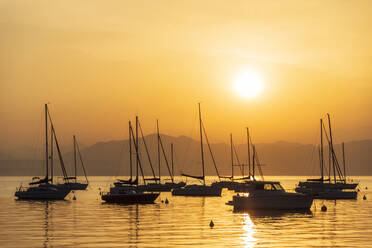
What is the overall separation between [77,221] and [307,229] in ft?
67.2

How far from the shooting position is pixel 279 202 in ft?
208

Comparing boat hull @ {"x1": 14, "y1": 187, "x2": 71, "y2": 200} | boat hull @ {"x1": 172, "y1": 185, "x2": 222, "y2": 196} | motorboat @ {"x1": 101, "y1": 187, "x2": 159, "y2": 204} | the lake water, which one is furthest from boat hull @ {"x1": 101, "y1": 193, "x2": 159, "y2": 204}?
boat hull @ {"x1": 172, "y1": 185, "x2": 222, "y2": 196}

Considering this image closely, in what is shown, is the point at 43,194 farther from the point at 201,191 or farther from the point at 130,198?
the point at 201,191

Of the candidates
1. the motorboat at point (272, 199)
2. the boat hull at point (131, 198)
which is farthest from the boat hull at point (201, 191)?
the motorboat at point (272, 199)

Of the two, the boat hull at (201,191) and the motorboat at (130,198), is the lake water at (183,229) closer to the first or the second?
the motorboat at (130,198)

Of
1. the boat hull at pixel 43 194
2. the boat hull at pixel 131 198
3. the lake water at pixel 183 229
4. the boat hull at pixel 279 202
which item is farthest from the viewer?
the boat hull at pixel 43 194

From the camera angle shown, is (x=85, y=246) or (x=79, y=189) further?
(x=79, y=189)

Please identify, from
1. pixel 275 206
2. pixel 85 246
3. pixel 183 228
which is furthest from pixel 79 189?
pixel 85 246

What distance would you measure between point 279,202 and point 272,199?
79 cm

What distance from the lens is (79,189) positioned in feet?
484

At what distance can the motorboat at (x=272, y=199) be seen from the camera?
6331cm

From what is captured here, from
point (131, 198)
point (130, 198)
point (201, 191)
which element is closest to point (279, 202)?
point (131, 198)

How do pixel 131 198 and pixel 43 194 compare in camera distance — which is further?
pixel 43 194

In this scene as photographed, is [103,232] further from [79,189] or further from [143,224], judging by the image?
[79,189]
